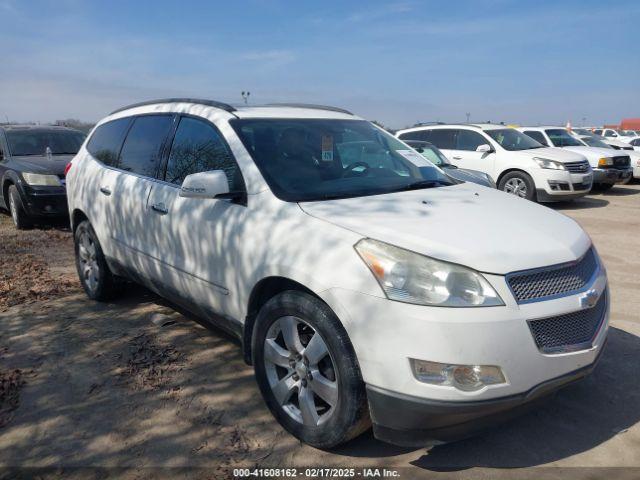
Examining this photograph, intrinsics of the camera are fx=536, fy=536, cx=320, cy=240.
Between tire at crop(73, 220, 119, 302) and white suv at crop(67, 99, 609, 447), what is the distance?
3.12ft

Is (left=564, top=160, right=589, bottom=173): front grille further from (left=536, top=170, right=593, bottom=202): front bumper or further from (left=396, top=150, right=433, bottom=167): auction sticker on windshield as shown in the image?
(left=396, top=150, right=433, bottom=167): auction sticker on windshield

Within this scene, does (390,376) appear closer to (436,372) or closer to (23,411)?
(436,372)

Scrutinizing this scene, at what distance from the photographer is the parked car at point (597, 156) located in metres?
13.3

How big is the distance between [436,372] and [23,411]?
100 inches

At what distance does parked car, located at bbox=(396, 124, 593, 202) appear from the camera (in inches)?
429

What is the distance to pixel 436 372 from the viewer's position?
2.32m

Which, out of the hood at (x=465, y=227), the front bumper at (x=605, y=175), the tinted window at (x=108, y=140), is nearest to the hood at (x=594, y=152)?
the front bumper at (x=605, y=175)

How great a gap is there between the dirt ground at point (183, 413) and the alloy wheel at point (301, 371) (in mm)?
226

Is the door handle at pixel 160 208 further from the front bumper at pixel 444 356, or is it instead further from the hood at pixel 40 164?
the hood at pixel 40 164

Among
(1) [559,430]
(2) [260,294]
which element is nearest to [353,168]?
(2) [260,294]

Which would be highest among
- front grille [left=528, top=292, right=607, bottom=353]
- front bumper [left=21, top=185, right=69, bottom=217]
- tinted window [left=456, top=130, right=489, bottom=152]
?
tinted window [left=456, top=130, right=489, bottom=152]

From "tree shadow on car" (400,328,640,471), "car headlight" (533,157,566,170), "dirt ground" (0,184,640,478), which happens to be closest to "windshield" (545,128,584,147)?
"car headlight" (533,157,566,170)

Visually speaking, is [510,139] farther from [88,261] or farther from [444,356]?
[444,356]

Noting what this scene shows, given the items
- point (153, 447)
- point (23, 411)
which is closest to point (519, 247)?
point (153, 447)
